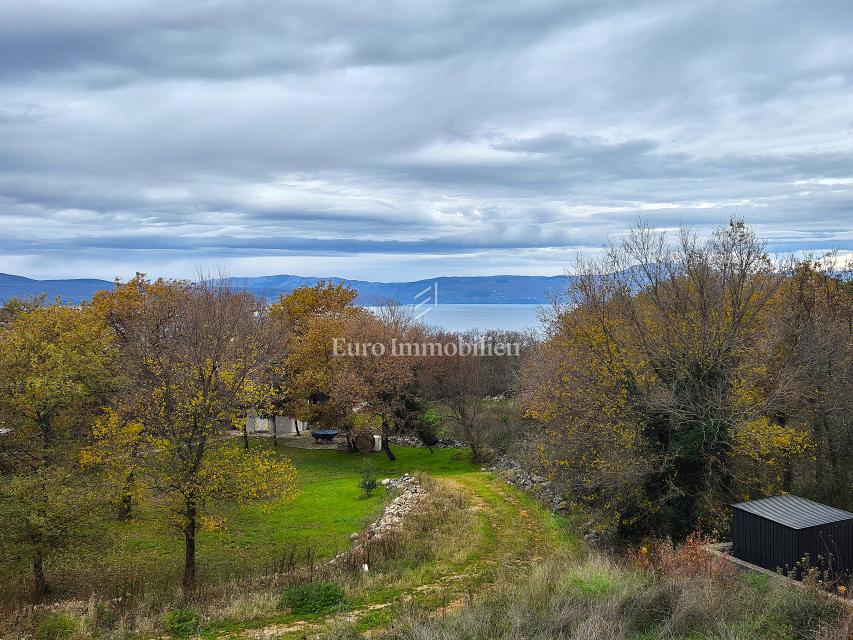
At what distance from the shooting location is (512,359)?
166ft

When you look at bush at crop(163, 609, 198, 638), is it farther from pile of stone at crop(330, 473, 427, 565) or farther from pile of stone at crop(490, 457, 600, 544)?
pile of stone at crop(490, 457, 600, 544)

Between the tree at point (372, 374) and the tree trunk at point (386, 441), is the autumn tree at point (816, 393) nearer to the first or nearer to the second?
the tree at point (372, 374)

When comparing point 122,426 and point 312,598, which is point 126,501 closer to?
point 122,426

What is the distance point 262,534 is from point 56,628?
422 inches

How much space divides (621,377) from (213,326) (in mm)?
13788

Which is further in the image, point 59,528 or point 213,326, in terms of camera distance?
point 213,326

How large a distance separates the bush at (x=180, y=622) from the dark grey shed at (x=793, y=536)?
450 inches

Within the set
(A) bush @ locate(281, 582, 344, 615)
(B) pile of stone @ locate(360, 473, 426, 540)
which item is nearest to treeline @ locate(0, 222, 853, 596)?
(B) pile of stone @ locate(360, 473, 426, 540)

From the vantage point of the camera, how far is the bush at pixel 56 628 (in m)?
9.80

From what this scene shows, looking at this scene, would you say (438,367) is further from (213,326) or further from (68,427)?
(68,427)

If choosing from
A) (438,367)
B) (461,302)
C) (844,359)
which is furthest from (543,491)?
(461,302)

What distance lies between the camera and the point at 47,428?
1805cm

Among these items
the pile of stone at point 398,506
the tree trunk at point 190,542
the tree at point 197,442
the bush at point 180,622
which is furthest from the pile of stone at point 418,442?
the bush at point 180,622

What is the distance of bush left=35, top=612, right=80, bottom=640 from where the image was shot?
32.1ft
